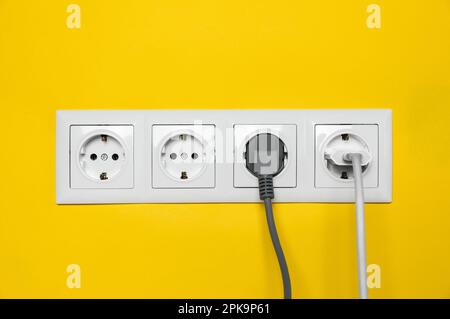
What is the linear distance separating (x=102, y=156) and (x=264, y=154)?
0.64ft

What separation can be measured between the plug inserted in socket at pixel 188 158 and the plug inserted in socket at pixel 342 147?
0.13 meters

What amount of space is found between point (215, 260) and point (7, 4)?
40cm

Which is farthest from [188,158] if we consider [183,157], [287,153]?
[287,153]

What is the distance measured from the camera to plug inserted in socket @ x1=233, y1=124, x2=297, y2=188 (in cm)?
42

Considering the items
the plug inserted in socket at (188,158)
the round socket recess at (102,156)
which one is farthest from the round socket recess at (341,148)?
the round socket recess at (102,156)

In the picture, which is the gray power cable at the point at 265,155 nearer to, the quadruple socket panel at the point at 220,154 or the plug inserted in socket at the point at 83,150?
the quadruple socket panel at the point at 220,154

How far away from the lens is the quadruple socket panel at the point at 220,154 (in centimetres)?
42

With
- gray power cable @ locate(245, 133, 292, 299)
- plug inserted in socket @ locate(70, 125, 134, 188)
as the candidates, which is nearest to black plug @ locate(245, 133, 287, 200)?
gray power cable @ locate(245, 133, 292, 299)

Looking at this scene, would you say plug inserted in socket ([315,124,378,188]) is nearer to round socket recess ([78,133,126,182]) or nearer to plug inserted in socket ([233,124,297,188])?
plug inserted in socket ([233,124,297,188])

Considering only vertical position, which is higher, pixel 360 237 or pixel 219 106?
pixel 219 106

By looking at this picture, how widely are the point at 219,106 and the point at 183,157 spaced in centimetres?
8

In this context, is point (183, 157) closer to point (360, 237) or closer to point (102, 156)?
point (102, 156)

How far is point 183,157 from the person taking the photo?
425mm
